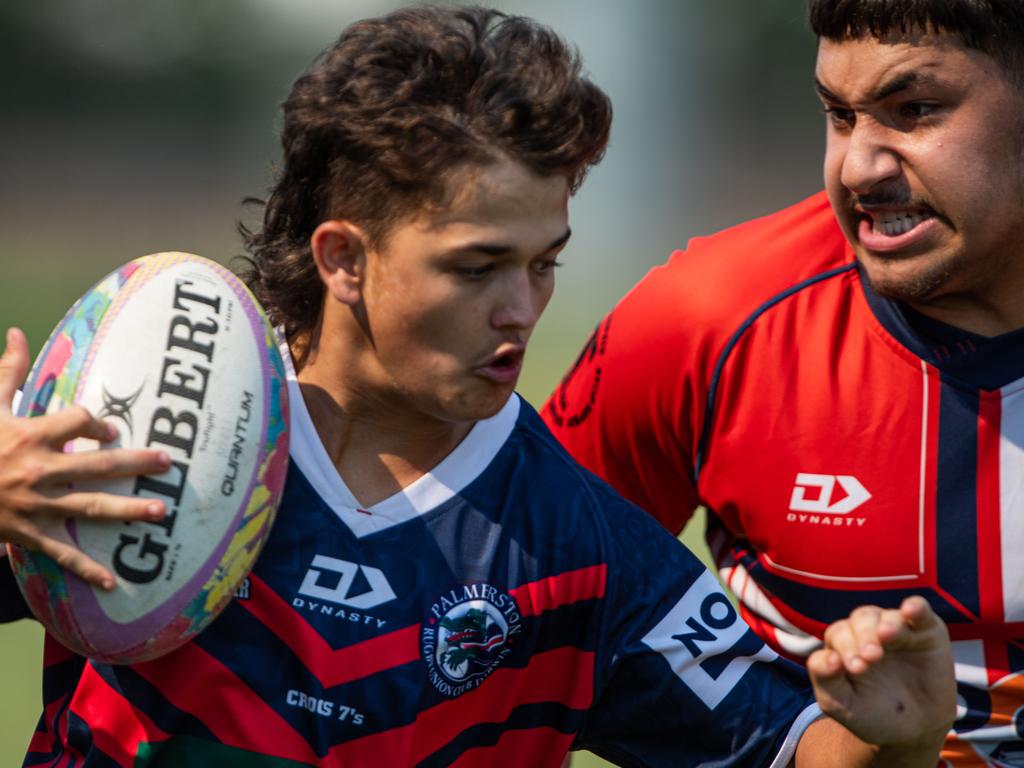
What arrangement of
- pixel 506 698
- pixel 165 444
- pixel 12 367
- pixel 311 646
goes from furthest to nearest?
pixel 506 698, pixel 311 646, pixel 12 367, pixel 165 444

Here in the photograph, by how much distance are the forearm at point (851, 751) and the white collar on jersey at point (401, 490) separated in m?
0.72

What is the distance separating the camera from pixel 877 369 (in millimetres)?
3211

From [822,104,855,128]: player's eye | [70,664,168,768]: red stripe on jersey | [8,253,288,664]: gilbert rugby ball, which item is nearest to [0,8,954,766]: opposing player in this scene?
[70,664,168,768]: red stripe on jersey

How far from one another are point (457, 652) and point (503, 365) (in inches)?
19.1

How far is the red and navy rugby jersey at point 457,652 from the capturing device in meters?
2.49

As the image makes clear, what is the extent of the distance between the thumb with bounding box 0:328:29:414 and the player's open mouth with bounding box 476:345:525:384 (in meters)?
0.72

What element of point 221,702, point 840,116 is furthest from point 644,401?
point 221,702

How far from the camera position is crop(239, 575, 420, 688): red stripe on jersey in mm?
2516

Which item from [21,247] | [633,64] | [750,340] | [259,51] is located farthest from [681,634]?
[259,51]

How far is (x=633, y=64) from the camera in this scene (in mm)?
19734

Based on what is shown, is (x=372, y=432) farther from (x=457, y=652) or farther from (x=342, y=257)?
(x=457, y=652)

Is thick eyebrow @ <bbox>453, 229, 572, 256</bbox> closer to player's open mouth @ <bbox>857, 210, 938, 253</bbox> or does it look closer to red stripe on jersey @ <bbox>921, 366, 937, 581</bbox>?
player's open mouth @ <bbox>857, 210, 938, 253</bbox>

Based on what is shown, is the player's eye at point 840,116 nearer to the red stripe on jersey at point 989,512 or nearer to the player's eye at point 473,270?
the red stripe on jersey at point 989,512

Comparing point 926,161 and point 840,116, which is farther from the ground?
point 840,116
